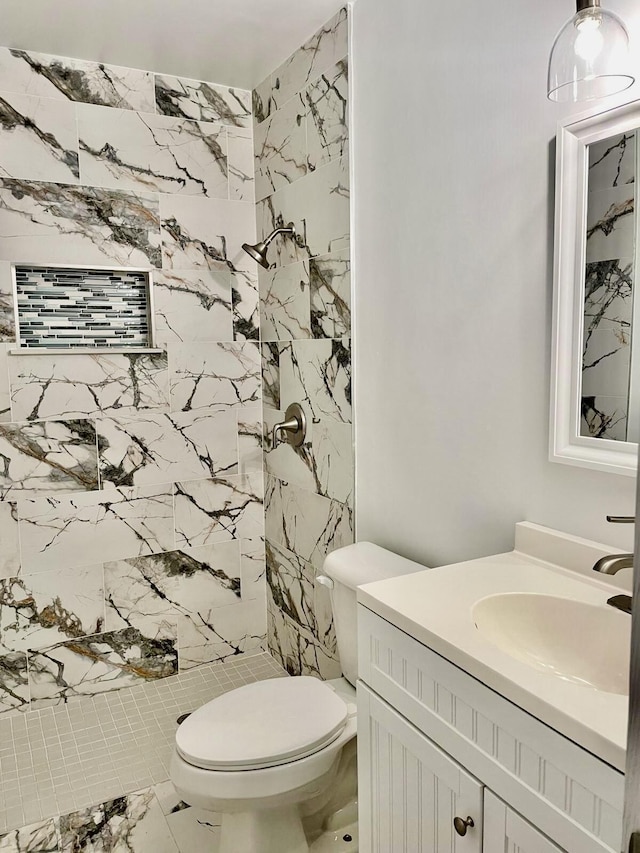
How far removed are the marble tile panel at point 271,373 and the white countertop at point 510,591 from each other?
1.41 m

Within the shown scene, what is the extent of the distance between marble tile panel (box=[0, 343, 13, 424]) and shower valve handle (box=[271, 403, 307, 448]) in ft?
3.20

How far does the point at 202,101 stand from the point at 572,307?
193 centimetres

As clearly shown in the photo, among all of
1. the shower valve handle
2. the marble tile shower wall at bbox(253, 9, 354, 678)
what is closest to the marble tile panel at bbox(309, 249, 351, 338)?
the marble tile shower wall at bbox(253, 9, 354, 678)

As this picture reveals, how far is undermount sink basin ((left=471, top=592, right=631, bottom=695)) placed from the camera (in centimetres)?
119

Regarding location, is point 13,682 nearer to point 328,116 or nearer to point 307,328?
point 307,328

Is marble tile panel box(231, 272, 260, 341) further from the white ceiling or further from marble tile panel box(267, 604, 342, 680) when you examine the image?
marble tile panel box(267, 604, 342, 680)

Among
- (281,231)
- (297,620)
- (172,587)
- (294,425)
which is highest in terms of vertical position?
(281,231)

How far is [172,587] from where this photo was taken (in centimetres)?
279

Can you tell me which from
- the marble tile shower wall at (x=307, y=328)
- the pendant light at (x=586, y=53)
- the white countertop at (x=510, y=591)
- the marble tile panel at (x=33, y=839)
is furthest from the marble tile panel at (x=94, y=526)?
the pendant light at (x=586, y=53)

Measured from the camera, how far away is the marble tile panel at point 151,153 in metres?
2.50

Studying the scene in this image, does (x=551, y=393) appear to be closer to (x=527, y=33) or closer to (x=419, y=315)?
(x=419, y=315)

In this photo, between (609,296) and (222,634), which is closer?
(609,296)

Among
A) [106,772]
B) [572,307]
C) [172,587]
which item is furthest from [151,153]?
[106,772]

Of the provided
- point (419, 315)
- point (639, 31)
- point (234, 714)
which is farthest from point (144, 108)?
point (234, 714)
